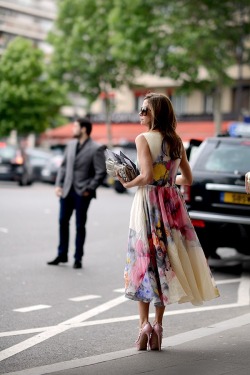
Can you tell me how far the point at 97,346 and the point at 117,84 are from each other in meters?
50.1

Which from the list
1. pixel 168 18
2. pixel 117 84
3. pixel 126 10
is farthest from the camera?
pixel 117 84

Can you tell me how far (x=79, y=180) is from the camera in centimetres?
1184

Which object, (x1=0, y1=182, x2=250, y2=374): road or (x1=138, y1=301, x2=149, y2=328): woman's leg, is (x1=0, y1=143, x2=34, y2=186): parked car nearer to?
(x1=0, y1=182, x2=250, y2=374): road

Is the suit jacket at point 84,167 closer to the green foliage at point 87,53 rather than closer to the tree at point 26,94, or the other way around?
the green foliage at point 87,53

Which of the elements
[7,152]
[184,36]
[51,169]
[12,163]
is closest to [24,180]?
[12,163]

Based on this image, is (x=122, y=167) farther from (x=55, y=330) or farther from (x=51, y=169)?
(x=51, y=169)

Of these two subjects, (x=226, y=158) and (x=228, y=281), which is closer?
(x=228, y=281)

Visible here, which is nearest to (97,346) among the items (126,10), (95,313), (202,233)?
(95,313)

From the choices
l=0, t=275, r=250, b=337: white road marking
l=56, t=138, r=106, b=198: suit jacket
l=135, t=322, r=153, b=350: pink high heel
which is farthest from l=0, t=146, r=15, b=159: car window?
l=135, t=322, r=153, b=350: pink high heel

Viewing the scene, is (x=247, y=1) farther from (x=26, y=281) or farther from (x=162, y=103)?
(x=162, y=103)

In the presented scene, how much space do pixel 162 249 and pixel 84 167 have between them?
5397mm

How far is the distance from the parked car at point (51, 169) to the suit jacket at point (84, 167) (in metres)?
25.9

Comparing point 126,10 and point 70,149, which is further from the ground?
point 126,10

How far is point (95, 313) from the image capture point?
8.57 metres
